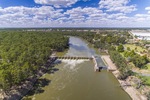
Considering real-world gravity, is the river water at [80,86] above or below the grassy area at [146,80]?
below

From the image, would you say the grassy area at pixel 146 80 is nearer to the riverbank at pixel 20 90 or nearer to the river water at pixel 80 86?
the river water at pixel 80 86

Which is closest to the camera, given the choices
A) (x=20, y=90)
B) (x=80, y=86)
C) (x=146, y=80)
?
(x=20, y=90)

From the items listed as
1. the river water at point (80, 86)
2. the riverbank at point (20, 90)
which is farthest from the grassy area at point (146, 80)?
the riverbank at point (20, 90)

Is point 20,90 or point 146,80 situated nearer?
point 20,90

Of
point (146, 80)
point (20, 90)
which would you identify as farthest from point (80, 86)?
point (146, 80)

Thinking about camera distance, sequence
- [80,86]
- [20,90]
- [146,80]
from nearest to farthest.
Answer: [20,90], [80,86], [146,80]

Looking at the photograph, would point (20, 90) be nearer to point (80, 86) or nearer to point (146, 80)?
point (80, 86)

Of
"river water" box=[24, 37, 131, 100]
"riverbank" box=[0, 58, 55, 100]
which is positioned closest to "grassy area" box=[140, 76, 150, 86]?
"river water" box=[24, 37, 131, 100]

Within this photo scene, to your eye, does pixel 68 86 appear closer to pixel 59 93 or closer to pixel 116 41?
pixel 59 93

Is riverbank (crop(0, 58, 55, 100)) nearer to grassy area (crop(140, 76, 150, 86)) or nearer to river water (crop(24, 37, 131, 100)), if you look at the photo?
river water (crop(24, 37, 131, 100))
